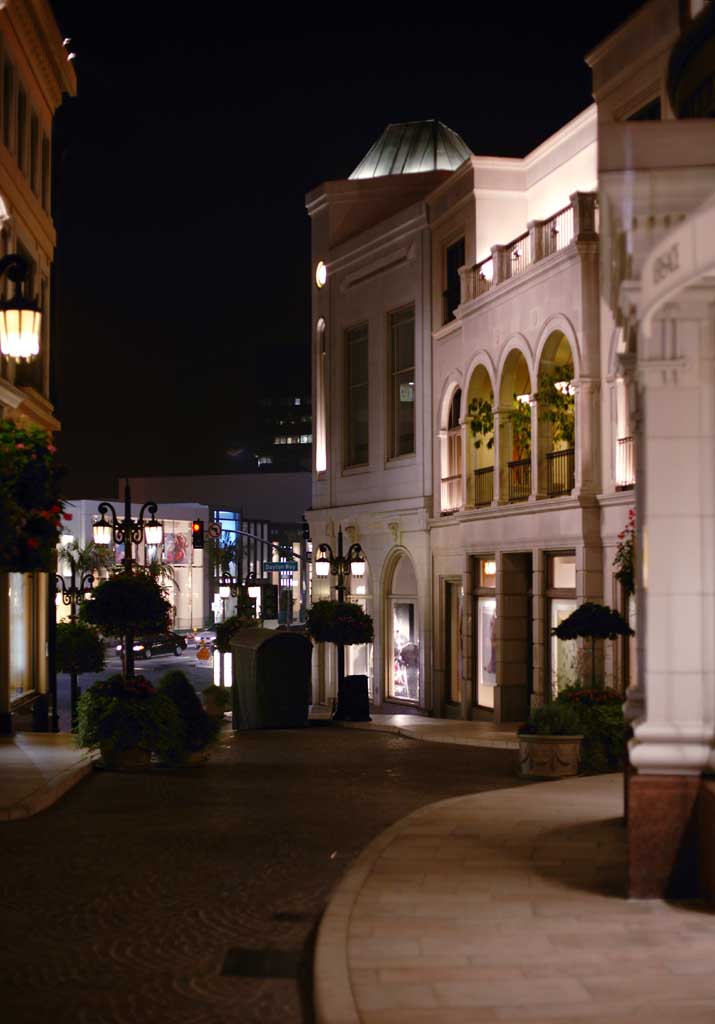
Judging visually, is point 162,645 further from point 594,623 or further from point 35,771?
point 35,771

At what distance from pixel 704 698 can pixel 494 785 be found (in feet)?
29.1

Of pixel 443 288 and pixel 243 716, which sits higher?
pixel 443 288

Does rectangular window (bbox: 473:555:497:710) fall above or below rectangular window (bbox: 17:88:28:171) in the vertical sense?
below

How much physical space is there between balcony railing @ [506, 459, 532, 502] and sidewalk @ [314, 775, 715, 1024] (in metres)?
18.4

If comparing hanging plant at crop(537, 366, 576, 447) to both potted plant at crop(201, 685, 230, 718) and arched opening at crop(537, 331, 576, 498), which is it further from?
potted plant at crop(201, 685, 230, 718)

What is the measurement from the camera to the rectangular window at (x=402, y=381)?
39125mm

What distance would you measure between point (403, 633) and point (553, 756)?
2023 cm

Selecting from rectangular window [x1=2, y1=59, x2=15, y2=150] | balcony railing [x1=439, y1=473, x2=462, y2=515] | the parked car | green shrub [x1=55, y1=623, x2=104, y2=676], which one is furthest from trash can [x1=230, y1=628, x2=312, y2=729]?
the parked car

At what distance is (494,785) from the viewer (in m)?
18.8

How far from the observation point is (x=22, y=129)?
2741 centimetres

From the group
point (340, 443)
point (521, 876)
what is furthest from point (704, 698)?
point (340, 443)

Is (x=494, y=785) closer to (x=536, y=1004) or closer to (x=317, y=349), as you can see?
(x=536, y=1004)

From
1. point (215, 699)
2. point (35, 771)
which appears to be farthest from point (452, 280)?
point (35, 771)

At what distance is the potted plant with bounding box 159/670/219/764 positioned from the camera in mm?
20344
